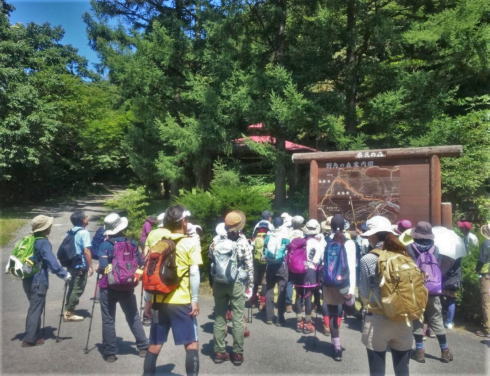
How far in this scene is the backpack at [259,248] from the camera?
6.54 metres

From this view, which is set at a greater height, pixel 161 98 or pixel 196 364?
pixel 161 98

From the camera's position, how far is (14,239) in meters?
14.0

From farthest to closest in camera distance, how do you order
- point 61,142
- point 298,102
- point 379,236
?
1. point 61,142
2. point 298,102
3. point 379,236

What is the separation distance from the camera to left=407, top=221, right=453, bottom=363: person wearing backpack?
4867 millimetres

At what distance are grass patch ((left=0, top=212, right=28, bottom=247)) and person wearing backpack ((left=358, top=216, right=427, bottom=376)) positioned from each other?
1299cm

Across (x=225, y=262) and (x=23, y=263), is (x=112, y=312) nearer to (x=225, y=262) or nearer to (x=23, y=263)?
(x=23, y=263)

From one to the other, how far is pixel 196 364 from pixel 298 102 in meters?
8.67

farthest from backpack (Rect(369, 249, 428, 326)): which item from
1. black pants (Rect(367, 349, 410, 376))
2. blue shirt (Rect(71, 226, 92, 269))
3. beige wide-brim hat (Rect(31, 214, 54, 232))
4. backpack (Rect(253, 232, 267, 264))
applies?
blue shirt (Rect(71, 226, 92, 269))

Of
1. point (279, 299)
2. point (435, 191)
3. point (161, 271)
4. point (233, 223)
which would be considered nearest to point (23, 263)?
point (161, 271)

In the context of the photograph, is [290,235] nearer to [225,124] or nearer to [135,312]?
[135,312]

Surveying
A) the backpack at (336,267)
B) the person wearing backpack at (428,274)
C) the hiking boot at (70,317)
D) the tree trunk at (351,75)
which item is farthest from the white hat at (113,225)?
the tree trunk at (351,75)

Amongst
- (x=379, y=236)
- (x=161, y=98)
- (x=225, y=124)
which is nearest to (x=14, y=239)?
(x=161, y=98)

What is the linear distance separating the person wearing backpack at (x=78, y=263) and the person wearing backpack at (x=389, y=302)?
4.43 meters

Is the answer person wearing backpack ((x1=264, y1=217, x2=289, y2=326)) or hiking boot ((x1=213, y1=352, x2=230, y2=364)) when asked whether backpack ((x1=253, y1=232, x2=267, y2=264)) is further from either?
hiking boot ((x1=213, y1=352, x2=230, y2=364))
